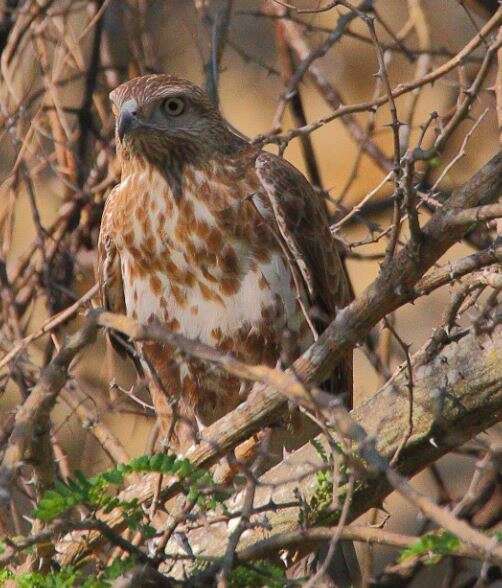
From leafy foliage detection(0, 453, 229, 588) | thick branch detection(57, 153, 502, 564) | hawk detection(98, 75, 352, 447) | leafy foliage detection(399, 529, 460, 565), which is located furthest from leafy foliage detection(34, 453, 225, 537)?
hawk detection(98, 75, 352, 447)

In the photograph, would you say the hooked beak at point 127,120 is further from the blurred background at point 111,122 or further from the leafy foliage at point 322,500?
the leafy foliage at point 322,500

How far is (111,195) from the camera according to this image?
4.36 meters

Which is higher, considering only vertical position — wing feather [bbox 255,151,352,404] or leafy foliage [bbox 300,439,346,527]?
wing feather [bbox 255,151,352,404]

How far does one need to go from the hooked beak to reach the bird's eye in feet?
0.56

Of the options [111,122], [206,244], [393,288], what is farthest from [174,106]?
[393,288]

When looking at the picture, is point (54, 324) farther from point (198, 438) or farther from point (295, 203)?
point (198, 438)

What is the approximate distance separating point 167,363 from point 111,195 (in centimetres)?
66

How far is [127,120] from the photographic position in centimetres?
399

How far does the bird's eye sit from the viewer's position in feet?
13.6

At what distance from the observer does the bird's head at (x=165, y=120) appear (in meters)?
4.04

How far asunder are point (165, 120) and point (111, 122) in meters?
1.17

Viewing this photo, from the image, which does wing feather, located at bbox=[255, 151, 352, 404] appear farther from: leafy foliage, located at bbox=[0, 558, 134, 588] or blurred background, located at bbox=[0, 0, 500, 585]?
leafy foliage, located at bbox=[0, 558, 134, 588]

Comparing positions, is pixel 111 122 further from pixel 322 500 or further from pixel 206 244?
pixel 322 500

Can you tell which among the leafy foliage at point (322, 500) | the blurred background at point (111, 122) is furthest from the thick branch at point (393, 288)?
the blurred background at point (111, 122)
